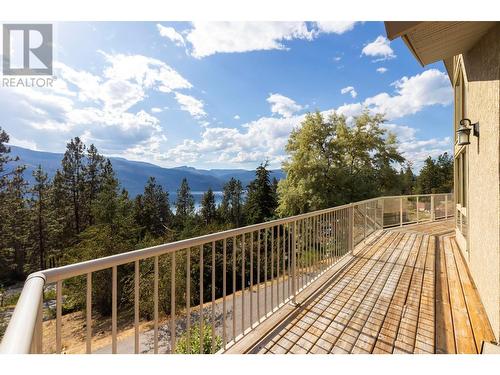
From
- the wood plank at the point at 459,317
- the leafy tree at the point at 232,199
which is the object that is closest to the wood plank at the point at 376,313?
the wood plank at the point at 459,317

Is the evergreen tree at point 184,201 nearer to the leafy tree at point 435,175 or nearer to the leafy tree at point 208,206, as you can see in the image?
the leafy tree at point 208,206

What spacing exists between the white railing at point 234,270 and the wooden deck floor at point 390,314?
33 centimetres

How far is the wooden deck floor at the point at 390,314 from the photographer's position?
6.78 ft

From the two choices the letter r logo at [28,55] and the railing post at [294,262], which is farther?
the letter r logo at [28,55]

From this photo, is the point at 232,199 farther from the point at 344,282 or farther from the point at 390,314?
the point at 390,314

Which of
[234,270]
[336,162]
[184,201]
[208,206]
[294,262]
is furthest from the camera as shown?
[184,201]

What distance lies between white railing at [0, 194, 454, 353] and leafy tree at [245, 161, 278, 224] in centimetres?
1671

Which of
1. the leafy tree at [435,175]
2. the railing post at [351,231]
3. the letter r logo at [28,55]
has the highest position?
the letter r logo at [28,55]

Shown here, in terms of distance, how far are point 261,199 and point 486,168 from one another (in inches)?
1002

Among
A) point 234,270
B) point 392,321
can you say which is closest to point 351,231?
point 392,321

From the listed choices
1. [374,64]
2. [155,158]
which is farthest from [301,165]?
[155,158]

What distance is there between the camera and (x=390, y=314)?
255 centimetres

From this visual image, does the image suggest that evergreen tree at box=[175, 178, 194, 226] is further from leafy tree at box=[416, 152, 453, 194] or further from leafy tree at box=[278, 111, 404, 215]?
leafy tree at box=[416, 152, 453, 194]
